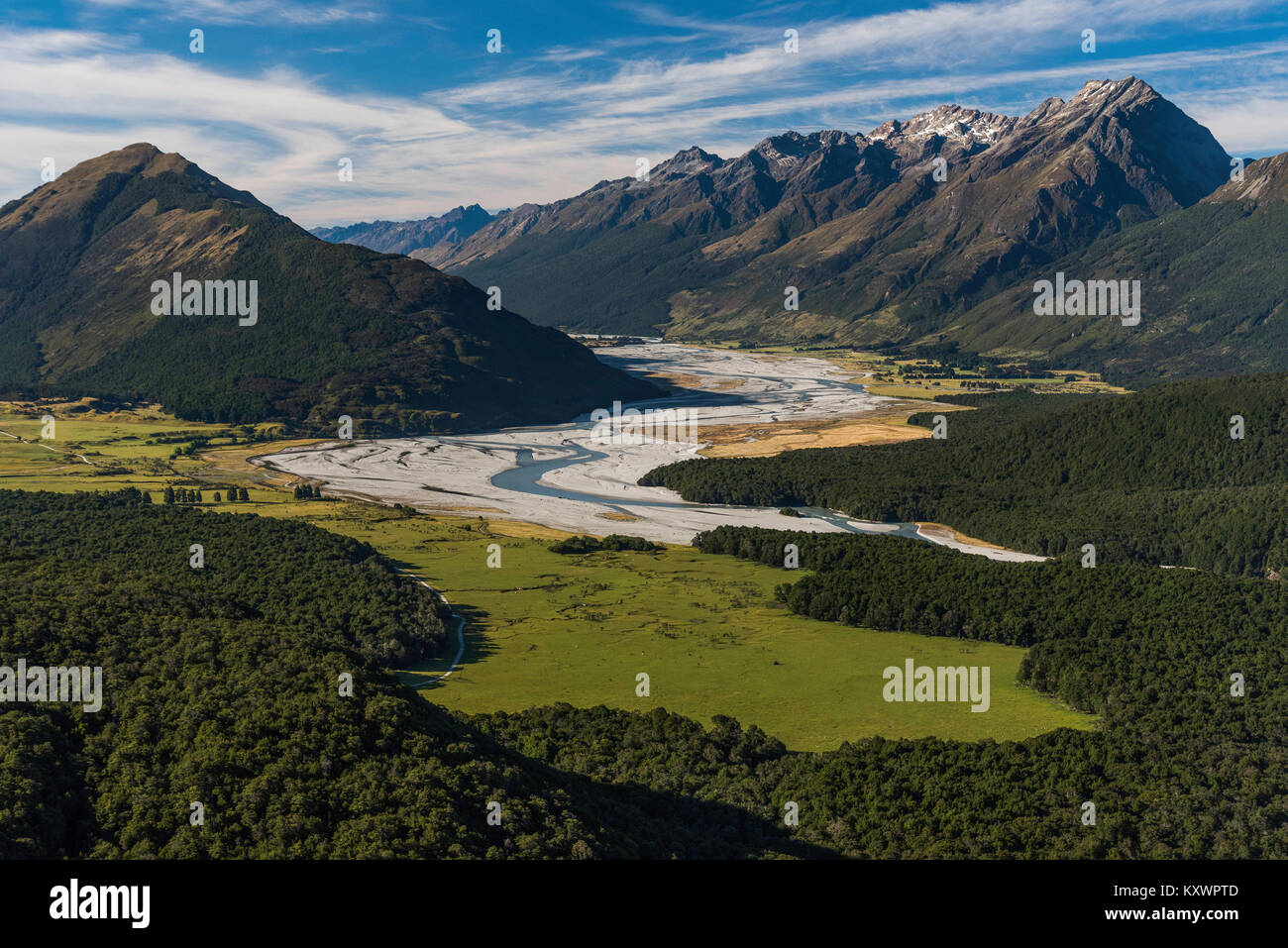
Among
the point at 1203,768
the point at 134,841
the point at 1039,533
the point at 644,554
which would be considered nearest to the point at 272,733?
the point at 134,841

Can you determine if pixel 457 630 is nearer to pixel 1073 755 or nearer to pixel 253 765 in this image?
pixel 1073 755

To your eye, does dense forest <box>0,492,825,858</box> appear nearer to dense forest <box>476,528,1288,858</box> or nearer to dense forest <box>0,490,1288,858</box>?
dense forest <box>0,490,1288,858</box>

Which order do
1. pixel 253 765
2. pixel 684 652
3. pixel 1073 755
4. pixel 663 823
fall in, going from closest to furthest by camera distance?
1. pixel 253 765
2. pixel 663 823
3. pixel 1073 755
4. pixel 684 652

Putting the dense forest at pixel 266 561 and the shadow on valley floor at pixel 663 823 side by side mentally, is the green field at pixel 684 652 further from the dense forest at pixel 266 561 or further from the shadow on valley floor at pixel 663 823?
the shadow on valley floor at pixel 663 823

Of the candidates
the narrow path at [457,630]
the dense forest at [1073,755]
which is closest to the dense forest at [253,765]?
the dense forest at [1073,755]

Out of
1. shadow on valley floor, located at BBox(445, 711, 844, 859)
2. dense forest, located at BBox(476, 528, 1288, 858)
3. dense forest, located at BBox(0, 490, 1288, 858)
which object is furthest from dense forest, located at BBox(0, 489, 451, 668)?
shadow on valley floor, located at BBox(445, 711, 844, 859)

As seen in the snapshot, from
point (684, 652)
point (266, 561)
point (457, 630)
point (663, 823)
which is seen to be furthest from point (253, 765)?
point (266, 561)

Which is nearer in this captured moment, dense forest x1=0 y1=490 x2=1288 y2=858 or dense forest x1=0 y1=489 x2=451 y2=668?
dense forest x1=0 y1=490 x2=1288 y2=858

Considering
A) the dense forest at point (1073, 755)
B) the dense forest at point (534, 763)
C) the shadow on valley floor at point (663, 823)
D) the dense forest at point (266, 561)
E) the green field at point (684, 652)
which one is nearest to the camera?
the dense forest at point (534, 763)
